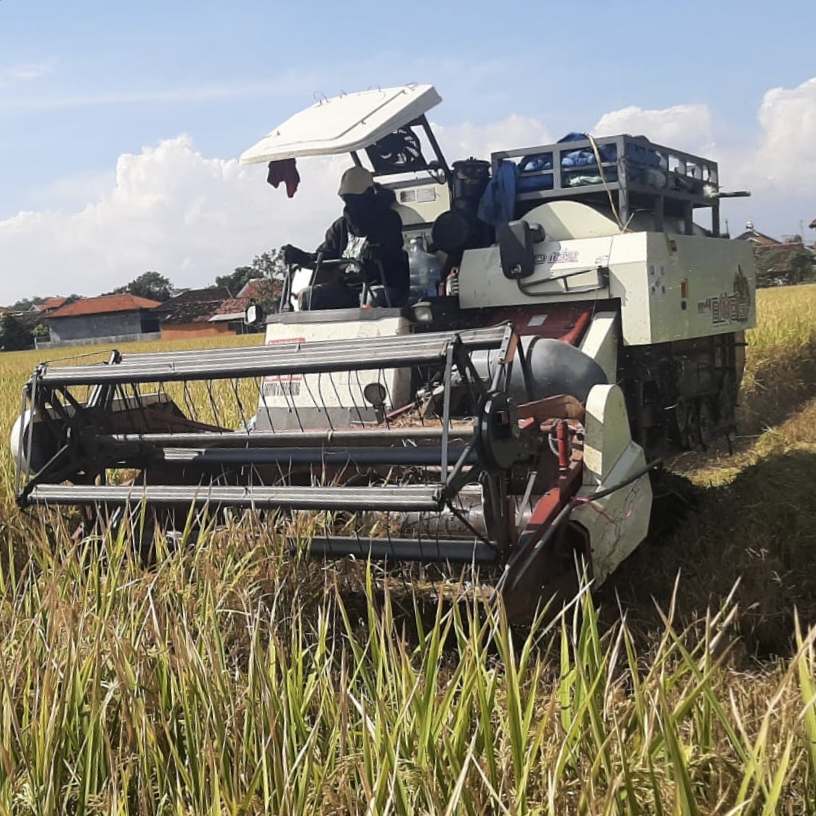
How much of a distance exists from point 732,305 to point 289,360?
3.82m

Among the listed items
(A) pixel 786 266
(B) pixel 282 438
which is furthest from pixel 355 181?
(A) pixel 786 266

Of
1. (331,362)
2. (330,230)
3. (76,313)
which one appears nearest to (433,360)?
(331,362)

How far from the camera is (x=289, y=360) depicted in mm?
3656

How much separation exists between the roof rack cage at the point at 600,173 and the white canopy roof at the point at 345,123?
69 centimetres

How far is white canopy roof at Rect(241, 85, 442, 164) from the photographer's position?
4988mm

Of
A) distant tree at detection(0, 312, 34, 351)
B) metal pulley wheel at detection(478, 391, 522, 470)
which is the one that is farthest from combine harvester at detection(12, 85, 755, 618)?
distant tree at detection(0, 312, 34, 351)

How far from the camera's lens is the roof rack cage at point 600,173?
17.7 feet

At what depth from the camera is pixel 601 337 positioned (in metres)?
4.91

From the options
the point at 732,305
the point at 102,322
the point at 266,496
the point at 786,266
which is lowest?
the point at 266,496

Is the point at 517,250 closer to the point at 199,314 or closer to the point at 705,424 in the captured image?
the point at 705,424

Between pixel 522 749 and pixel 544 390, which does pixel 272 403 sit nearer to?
pixel 544 390

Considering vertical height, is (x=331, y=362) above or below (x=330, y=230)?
below

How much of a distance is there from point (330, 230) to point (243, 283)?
59.7 m

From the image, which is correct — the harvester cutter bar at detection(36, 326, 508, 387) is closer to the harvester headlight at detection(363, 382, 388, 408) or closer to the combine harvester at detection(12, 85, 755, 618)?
the combine harvester at detection(12, 85, 755, 618)
